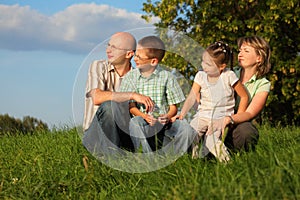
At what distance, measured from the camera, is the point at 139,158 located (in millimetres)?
4746

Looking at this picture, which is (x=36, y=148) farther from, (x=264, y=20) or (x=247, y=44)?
(x=264, y=20)

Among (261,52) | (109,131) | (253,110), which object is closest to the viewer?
(253,110)

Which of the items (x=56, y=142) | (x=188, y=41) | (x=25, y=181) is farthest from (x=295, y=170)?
(x=56, y=142)

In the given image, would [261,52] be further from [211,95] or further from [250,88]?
[211,95]

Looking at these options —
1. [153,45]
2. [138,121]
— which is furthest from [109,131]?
[153,45]

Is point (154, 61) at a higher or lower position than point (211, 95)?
higher

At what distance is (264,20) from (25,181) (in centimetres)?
1021

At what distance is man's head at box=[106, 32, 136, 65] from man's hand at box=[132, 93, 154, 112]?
1.35 ft

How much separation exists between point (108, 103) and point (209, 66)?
3.35ft

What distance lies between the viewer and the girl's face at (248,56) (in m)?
5.18

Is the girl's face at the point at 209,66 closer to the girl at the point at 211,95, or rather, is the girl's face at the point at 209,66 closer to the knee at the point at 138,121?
the girl at the point at 211,95

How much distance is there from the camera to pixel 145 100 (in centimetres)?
463

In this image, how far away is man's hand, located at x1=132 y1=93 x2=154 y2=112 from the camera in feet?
15.2

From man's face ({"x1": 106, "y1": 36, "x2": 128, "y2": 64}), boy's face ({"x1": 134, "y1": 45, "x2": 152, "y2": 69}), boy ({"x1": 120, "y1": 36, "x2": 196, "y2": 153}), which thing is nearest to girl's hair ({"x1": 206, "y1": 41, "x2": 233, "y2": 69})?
boy ({"x1": 120, "y1": 36, "x2": 196, "y2": 153})
